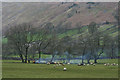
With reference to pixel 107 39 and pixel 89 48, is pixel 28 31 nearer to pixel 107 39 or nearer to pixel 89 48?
pixel 89 48

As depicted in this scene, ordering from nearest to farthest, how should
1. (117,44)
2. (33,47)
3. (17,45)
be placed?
(17,45), (33,47), (117,44)

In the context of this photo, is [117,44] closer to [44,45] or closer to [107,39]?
[107,39]

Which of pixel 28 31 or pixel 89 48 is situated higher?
pixel 28 31

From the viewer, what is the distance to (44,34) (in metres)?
117

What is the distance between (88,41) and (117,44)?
50.7 ft

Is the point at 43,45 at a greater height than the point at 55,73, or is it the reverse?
the point at 43,45

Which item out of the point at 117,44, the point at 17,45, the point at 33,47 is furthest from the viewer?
the point at 117,44

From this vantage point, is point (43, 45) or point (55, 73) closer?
point (55, 73)

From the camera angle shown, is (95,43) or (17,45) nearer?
(17,45)

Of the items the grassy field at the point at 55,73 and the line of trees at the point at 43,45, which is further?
the line of trees at the point at 43,45

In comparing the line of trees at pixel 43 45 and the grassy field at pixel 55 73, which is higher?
the line of trees at pixel 43 45

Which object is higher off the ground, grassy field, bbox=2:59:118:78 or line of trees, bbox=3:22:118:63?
line of trees, bbox=3:22:118:63

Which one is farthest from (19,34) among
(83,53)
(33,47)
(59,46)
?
(83,53)

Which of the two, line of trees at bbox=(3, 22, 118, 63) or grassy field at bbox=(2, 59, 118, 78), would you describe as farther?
line of trees at bbox=(3, 22, 118, 63)
